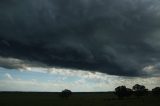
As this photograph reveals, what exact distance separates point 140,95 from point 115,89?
736 inches

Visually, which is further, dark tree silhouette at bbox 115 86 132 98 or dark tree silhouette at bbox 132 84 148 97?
dark tree silhouette at bbox 132 84 148 97

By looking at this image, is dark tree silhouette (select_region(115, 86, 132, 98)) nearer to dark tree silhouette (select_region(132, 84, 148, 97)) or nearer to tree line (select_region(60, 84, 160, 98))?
tree line (select_region(60, 84, 160, 98))

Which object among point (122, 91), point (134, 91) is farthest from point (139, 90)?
point (122, 91)

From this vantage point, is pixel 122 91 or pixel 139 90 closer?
pixel 122 91

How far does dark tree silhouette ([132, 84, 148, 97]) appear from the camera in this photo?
168 metres

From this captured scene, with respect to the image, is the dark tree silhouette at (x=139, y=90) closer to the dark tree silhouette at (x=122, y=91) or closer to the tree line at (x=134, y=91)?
the tree line at (x=134, y=91)

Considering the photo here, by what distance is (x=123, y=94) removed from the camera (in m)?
161

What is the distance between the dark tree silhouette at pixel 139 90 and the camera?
16812 cm

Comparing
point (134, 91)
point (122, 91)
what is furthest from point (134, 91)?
point (122, 91)

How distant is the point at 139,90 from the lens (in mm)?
169250

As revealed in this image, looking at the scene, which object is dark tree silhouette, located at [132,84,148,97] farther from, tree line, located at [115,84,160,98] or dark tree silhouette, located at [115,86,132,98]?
dark tree silhouette, located at [115,86,132,98]

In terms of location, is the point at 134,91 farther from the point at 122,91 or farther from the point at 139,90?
the point at 122,91

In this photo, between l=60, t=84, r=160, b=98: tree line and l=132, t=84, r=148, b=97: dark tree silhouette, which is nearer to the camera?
l=60, t=84, r=160, b=98: tree line

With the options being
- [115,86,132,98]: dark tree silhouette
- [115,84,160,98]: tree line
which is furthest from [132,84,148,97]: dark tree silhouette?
[115,86,132,98]: dark tree silhouette
